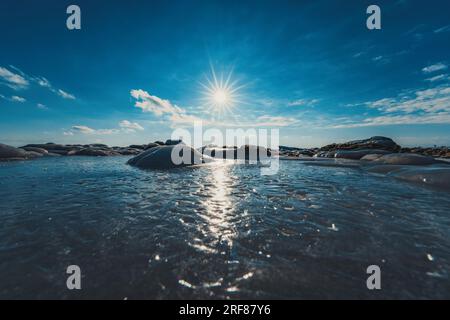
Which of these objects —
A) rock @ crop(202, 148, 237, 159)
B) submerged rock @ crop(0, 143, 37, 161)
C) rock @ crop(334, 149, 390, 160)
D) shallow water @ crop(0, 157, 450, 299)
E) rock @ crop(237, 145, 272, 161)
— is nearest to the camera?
shallow water @ crop(0, 157, 450, 299)

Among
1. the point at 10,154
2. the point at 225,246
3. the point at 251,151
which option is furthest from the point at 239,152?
the point at 225,246

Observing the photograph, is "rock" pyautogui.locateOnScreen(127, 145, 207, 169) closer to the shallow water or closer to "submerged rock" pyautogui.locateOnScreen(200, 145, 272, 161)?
the shallow water

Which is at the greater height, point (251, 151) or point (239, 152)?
point (251, 151)

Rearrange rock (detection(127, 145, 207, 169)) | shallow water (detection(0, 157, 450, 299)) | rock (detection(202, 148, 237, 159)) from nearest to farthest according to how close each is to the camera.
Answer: shallow water (detection(0, 157, 450, 299)), rock (detection(127, 145, 207, 169)), rock (detection(202, 148, 237, 159))

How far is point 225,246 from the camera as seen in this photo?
8.81 feet

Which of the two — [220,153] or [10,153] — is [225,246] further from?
[10,153]

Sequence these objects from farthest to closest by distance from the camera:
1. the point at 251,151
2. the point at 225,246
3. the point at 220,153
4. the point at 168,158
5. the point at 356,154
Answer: the point at 251,151 → the point at 220,153 → the point at 356,154 → the point at 168,158 → the point at 225,246

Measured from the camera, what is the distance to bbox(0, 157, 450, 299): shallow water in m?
1.89

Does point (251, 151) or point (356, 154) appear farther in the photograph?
point (251, 151)

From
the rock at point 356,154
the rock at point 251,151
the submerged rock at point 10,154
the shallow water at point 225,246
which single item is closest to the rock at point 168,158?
the shallow water at point 225,246

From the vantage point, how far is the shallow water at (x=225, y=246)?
1.89m

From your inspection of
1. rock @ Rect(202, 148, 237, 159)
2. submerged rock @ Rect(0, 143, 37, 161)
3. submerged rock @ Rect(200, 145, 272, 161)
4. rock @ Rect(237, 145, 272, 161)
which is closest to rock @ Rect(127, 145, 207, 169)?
submerged rock @ Rect(200, 145, 272, 161)
